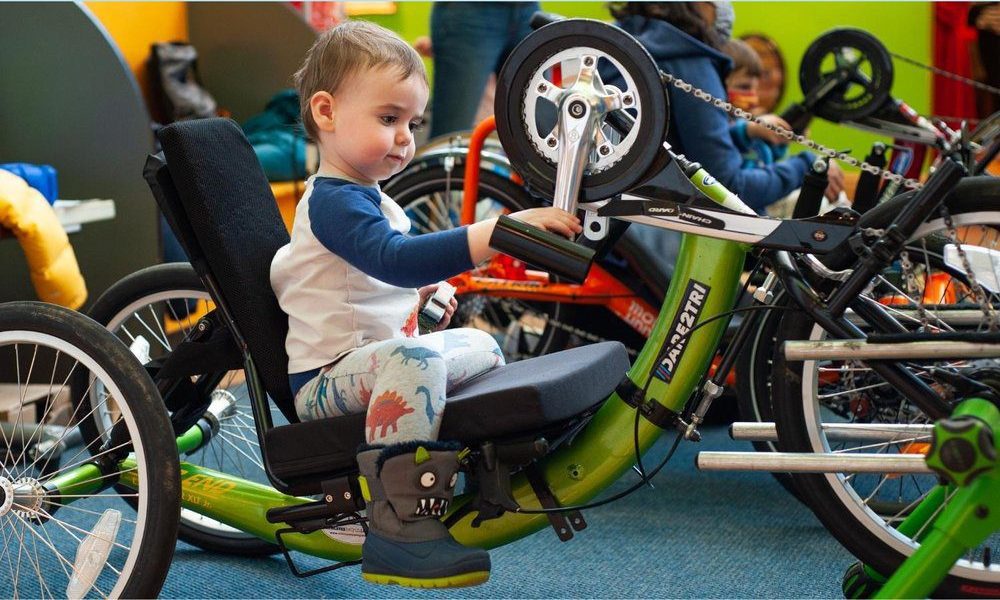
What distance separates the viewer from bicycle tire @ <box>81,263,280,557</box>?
183cm

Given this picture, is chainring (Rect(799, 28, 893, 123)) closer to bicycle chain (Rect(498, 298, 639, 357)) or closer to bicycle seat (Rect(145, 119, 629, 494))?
bicycle chain (Rect(498, 298, 639, 357))

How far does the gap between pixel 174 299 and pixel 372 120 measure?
2.13ft

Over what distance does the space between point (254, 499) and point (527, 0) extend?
6.13 feet

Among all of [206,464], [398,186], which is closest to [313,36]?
[398,186]

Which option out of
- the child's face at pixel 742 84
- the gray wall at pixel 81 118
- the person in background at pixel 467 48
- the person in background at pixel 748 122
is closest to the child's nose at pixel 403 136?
the person in background at pixel 748 122

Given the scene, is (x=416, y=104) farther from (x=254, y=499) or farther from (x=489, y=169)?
(x=489, y=169)

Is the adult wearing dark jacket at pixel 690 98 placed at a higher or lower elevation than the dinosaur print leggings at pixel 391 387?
higher

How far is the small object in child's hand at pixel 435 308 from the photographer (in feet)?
5.47

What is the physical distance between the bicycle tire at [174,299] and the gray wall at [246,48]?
6.79 ft

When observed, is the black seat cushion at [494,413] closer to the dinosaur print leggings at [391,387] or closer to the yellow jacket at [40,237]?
the dinosaur print leggings at [391,387]

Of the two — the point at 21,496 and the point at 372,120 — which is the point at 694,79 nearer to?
the point at 372,120

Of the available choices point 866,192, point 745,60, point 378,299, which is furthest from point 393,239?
point 745,60

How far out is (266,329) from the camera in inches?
59.6

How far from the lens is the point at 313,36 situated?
379cm
